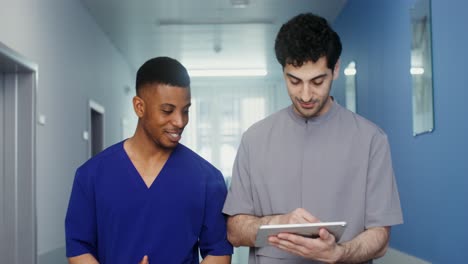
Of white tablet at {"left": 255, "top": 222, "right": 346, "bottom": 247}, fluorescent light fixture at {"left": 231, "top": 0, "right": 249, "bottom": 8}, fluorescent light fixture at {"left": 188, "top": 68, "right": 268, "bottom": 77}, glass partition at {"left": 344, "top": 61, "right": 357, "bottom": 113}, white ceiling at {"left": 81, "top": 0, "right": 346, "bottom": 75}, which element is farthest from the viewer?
fluorescent light fixture at {"left": 188, "top": 68, "right": 268, "bottom": 77}

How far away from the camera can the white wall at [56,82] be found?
468 cm

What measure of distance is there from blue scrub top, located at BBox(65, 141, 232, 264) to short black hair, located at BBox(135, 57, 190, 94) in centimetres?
22

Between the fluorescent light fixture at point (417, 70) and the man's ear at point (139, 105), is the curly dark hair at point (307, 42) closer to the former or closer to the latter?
the man's ear at point (139, 105)

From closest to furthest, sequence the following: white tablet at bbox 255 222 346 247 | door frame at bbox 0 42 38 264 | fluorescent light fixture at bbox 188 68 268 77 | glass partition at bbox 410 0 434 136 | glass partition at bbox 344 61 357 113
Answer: white tablet at bbox 255 222 346 247 < glass partition at bbox 410 0 434 136 < door frame at bbox 0 42 38 264 < glass partition at bbox 344 61 357 113 < fluorescent light fixture at bbox 188 68 268 77

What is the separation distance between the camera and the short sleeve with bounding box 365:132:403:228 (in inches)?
71.6

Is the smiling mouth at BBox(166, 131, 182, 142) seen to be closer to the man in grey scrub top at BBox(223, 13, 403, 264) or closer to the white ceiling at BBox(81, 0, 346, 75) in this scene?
the man in grey scrub top at BBox(223, 13, 403, 264)

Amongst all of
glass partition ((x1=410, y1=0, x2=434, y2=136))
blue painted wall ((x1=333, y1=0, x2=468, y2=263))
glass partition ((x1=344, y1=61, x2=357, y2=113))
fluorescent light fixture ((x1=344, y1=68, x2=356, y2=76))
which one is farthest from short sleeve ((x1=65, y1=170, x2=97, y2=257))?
fluorescent light fixture ((x1=344, y1=68, x2=356, y2=76))

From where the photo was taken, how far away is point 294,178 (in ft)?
6.14

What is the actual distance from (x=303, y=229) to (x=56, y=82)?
430 cm

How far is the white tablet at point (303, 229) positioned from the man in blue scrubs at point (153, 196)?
26cm

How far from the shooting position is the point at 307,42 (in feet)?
6.03

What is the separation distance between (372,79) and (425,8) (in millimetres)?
1706

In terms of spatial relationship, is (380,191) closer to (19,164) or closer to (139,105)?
(139,105)

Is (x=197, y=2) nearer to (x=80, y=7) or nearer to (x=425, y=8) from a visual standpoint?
(x=80, y=7)
